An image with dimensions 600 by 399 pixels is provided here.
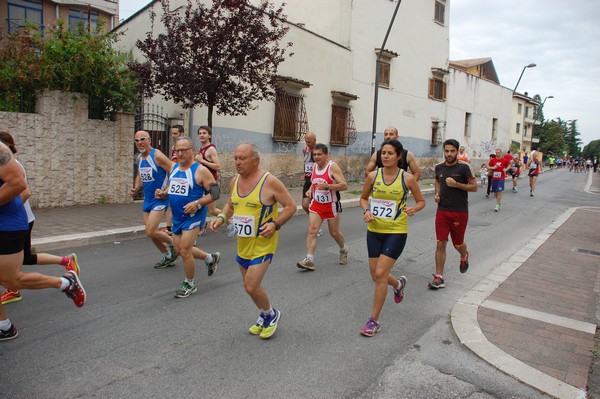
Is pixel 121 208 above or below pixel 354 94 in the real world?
below

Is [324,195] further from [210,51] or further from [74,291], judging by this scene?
[210,51]

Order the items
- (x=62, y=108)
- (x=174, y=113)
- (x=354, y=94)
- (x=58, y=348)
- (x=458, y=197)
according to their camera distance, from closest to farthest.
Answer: (x=58, y=348) → (x=458, y=197) → (x=62, y=108) → (x=174, y=113) → (x=354, y=94)

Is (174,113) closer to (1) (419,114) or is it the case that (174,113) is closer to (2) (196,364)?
(2) (196,364)

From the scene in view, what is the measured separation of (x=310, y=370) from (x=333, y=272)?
2.97m

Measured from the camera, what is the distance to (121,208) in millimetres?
10672

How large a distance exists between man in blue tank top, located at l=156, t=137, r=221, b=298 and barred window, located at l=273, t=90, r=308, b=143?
11129 mm

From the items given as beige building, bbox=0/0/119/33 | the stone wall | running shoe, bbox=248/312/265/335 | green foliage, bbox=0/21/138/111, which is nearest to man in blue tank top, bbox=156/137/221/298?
running shoe, bbox=248/312/265/335

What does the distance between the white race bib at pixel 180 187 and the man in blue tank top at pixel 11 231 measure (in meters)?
1.62

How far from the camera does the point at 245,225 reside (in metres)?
4.00

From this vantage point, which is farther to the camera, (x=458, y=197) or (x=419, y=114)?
(x=419, y=114)

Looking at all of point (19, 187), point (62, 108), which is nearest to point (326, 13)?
point (62, 108)

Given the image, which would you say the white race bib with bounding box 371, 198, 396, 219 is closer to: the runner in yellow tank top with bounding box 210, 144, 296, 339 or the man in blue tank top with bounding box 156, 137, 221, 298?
the runner in yellow tank top with bounding box 210, 144, 296, 339

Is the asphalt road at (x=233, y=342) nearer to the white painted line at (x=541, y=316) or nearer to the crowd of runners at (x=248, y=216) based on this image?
the crowd of runners at (x=248, y=216)

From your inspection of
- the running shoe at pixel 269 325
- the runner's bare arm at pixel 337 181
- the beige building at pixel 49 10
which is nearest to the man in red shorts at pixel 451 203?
the runner's bare arm at pixel 337 181
